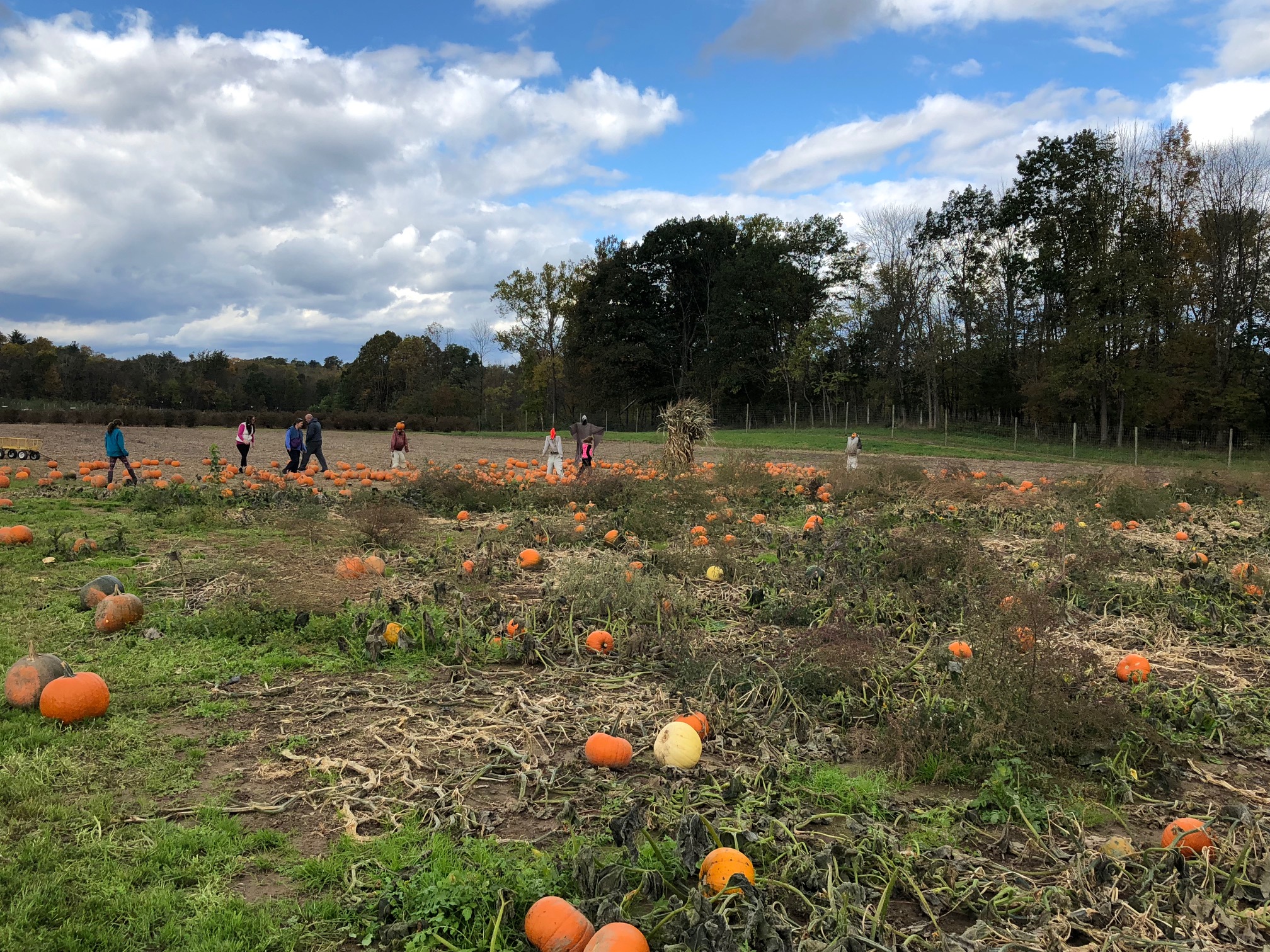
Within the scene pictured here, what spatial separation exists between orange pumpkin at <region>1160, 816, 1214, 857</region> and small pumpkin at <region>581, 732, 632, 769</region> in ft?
7.96

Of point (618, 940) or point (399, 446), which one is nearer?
point (618, 940)

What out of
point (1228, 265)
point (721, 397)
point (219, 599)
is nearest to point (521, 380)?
point (721, 397)

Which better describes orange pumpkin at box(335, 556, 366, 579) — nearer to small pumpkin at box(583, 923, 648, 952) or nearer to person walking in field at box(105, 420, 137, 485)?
small pumpkin at box(583, 923, 648, 952)

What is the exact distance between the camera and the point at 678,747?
4129 mm

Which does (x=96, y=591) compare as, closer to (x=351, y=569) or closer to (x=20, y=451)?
(x=351, y=569)

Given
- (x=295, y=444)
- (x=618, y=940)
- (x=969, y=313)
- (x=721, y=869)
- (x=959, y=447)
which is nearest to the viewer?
(x=618, y=940)

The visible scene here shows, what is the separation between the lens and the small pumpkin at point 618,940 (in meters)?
2.50

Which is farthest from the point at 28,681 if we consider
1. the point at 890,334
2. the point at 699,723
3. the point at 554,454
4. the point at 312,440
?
the point at 890,334

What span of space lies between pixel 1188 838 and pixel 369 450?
32.0 meters

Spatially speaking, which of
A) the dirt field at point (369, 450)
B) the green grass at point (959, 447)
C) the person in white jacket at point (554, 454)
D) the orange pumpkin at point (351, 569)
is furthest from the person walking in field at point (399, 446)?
the orange pumpkin at point (351, 569)

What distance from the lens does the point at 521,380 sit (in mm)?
73750

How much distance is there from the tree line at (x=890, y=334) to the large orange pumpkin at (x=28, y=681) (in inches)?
1714

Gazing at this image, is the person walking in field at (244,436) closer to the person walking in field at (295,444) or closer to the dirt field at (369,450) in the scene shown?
the person walking in field at (295,444)

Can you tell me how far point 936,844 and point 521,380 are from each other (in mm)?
72111
